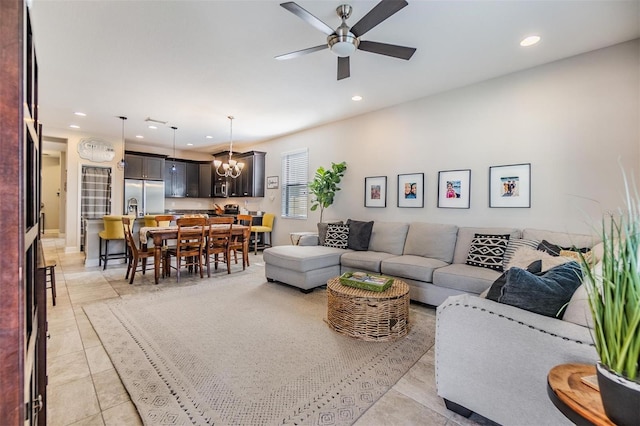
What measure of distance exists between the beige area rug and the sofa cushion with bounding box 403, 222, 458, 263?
1.02m

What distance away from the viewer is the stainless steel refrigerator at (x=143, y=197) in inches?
281

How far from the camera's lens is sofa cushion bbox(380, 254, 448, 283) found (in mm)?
3236

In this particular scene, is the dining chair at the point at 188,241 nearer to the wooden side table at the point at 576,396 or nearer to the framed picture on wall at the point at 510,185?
the framed picture on wall at the point at 510,185

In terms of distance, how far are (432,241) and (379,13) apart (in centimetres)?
271

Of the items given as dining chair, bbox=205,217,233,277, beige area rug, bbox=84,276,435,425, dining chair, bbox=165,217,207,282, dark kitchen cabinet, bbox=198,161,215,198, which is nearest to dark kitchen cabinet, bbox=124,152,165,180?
dark kitchen cabinet, bbox=198,161,215,198

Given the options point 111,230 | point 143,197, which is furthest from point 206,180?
point 111,230

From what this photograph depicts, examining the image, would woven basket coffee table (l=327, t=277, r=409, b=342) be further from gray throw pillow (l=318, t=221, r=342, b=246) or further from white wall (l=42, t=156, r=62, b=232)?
white wall (l=42, t=156, r=62, b=232)

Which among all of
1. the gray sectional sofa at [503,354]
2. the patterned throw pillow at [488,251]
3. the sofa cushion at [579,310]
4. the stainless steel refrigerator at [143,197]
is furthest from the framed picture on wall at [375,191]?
the stainless steel refrigerator at [143,197]

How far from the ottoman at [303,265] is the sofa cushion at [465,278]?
1.40 m

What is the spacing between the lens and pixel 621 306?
2.73 feet

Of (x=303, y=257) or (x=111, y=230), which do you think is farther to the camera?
(x=111, y=230)

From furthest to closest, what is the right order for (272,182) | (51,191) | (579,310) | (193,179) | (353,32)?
(51,191) < (193,179) < (272,182) < (353,32) < (579,310)

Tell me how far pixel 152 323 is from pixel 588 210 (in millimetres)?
4542

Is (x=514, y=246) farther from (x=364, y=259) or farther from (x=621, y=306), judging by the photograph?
(x=621, y=306)
